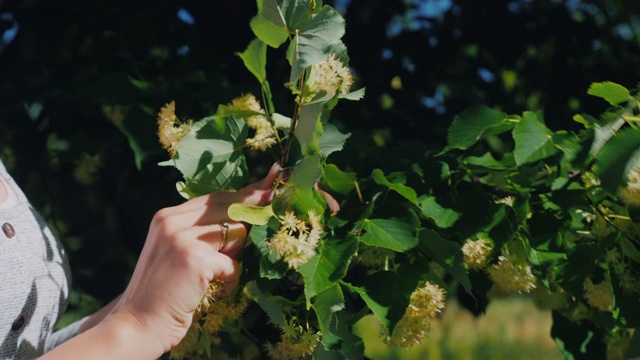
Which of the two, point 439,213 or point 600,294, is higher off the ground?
point 439,213

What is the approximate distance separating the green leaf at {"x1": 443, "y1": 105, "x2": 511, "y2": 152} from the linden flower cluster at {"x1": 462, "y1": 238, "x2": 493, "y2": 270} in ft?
0.41

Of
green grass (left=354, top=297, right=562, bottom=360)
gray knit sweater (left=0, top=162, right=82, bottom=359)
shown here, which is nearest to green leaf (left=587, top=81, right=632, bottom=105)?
gray knit sweater (left=0, top=162, right=82, bottom=359)

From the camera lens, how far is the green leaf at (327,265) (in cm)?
86

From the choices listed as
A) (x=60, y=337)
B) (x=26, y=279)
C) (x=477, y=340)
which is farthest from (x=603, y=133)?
(x=477, y=340)

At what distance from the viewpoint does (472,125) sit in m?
1.04

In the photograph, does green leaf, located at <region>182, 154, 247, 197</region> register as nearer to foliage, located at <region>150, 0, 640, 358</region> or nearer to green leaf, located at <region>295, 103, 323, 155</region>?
foliage, located at <region>150, 0, 640, 358</region>

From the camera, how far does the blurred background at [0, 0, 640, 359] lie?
1.71 metres

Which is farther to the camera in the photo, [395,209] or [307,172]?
[395,209]

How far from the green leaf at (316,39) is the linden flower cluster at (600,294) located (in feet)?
1.63

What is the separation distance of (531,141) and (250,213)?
0.37m

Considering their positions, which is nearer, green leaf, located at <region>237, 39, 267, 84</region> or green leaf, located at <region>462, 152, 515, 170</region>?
green leaf, located at <region>237, 39, 267, 84</region>

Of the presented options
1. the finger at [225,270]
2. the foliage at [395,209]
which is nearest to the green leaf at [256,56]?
the foliage at [395,209]

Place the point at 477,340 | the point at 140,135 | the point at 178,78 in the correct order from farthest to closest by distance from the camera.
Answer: the point at 477,340
the point at 178,78
the point at 140,135

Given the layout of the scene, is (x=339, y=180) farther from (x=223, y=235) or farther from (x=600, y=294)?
(x=600, y=294)
